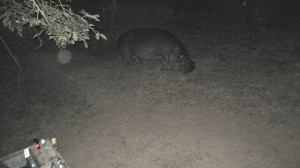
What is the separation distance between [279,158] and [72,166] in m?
4.74

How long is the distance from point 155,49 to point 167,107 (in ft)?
8.73

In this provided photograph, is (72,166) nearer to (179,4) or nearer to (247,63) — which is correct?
(247,63)

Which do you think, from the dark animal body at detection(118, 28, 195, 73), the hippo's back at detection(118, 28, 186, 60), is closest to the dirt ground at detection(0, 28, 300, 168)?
the dark animal body at detection(118, 28, 195, 73)

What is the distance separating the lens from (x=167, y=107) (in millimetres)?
8383

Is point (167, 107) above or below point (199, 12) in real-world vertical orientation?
below

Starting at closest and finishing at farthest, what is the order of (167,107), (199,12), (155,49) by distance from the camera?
(167,107) < (155,49) < (199,12)

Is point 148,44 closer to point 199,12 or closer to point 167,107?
point 167,107

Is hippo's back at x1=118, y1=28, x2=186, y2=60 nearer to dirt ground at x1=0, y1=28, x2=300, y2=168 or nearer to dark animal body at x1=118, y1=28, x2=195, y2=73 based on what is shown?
dark animal body at x1=118, y1=28, x2=195, y2=73

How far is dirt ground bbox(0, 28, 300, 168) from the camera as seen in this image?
A: 6.95 m

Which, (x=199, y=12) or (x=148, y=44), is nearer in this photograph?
(x=148, y=44)

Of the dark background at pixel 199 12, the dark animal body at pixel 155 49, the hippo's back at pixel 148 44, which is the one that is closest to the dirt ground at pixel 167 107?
the dark animal body at pixel 155 49

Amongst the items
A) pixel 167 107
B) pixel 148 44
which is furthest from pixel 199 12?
pixel 167 107

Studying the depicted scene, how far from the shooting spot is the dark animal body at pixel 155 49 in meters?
9.95

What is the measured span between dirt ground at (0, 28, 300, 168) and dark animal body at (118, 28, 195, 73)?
0.31 meters
